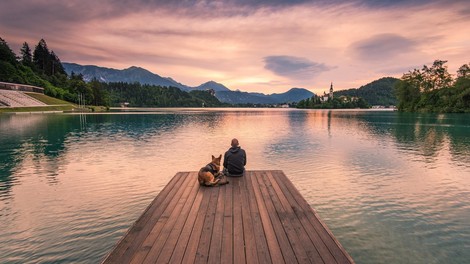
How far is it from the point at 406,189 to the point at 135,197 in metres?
17.4

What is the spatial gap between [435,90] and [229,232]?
7253 inches

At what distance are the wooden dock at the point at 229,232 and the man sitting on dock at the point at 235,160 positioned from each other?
7.00ft

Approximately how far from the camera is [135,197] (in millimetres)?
14938

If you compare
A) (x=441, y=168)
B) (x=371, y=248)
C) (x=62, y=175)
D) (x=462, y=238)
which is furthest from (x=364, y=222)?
(x=62, y=175)

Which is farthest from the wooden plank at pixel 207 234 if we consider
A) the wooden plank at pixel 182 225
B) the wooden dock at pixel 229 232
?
the wooden plank at pixel 182 225

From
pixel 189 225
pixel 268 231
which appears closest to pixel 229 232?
pixel 268 231

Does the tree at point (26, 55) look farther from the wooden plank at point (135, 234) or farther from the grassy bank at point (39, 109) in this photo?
the wooden plank at point (135, 234)

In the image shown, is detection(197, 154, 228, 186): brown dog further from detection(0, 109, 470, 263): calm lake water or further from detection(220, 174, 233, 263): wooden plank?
detection(0, 109, 470, 263): calm lake water

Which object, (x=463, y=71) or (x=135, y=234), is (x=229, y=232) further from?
(x=463, y=71)

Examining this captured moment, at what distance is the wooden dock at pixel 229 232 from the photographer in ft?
19.8

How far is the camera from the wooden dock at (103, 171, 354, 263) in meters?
6.03

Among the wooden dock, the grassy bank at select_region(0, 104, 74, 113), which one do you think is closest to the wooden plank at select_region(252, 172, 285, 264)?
the wooden dock

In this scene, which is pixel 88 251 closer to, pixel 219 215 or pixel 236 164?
pixel 219 215

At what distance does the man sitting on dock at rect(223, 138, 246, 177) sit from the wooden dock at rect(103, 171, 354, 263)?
2.13 metres
